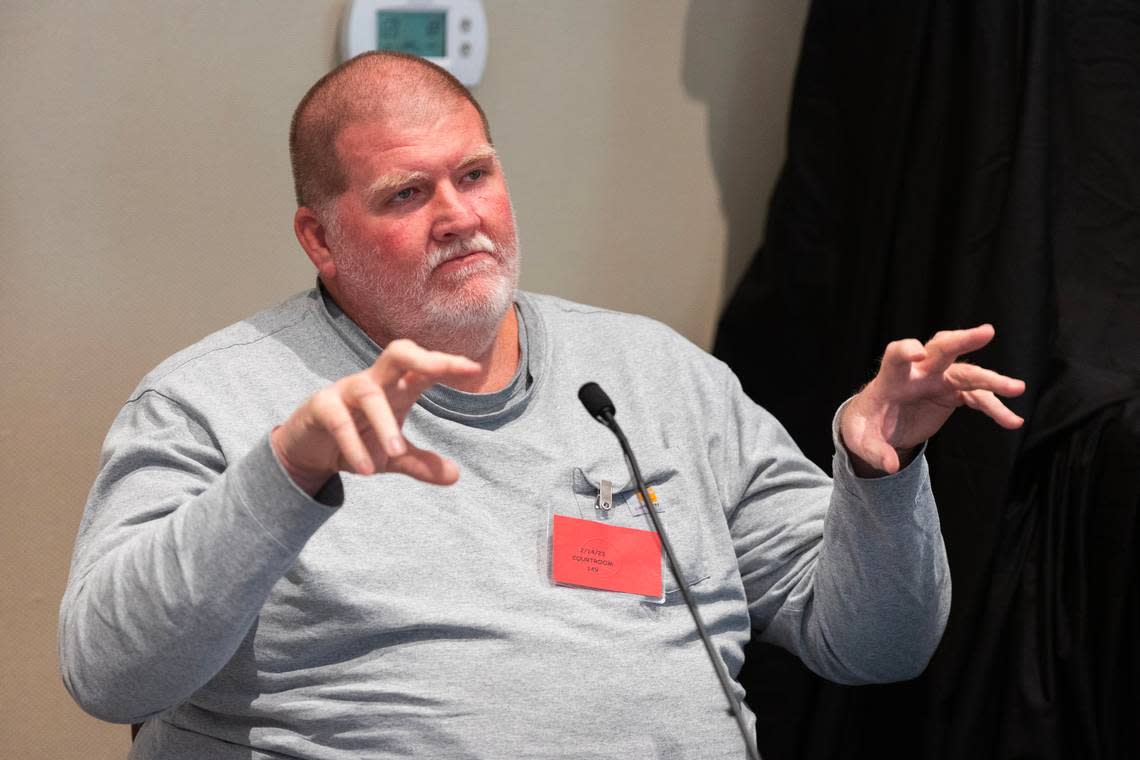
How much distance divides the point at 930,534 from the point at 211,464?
0.84 m

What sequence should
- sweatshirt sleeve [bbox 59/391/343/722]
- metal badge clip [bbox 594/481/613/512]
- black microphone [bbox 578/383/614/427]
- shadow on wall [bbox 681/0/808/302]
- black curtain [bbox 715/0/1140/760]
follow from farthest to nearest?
shadow on wall [bbox 681/0/808/302] < black curtain [bbox 715/0/1140/760] < metal badge clip [bbox 594/481/613/512] < black microphone [bbox 578/383/614/427] < sweatshirt sleeve [bbox 59/391/343/722]

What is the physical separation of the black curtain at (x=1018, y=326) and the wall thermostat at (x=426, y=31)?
69 centimetres

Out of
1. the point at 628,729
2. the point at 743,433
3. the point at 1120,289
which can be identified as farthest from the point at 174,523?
the point at 1120,289

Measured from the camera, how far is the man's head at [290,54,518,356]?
1.58m

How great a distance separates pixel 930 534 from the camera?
1.45 meters

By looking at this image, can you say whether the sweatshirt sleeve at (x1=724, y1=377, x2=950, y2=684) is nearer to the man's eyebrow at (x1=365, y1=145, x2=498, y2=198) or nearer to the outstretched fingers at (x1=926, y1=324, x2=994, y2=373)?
the outstretched fingers at (x1=926, y1=324, x2=994, y2=373)

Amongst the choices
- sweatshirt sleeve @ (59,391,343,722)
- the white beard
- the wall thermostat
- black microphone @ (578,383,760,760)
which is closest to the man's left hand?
black microphone @ (578,383,760,760)

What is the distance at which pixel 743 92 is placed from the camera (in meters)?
2.41

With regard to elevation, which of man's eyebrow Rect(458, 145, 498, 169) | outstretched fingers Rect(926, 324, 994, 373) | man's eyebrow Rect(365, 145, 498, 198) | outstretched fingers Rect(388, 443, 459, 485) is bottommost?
outstretched fingers Rect(388, 443, 459, 485)

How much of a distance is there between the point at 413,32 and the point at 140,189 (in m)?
0.50

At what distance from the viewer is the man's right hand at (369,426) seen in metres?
1.05

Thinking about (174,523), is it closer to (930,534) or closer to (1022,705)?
(930,534)

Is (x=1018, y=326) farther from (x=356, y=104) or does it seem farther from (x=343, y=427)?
(x=343, y=427)

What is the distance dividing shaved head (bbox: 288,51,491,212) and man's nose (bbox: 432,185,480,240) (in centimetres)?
11
